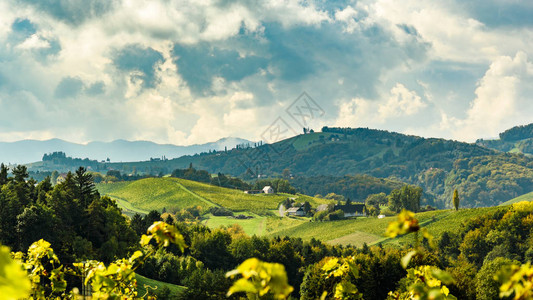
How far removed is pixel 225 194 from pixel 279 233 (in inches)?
2227

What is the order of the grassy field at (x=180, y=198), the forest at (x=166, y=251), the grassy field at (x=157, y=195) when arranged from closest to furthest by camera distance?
the forest at (x=166, y=251)
the grassy field at (x=180, y=198)
the grassy field at (x=157, y=195)

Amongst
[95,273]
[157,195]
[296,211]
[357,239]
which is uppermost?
[95,273]

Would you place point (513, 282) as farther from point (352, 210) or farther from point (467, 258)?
point (352, 210)

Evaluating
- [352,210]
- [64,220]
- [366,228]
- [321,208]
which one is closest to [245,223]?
[321,208]

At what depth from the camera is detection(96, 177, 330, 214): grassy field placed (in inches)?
6467

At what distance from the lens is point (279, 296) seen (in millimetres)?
3209

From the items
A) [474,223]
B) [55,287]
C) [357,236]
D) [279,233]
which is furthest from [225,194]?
[55,287]

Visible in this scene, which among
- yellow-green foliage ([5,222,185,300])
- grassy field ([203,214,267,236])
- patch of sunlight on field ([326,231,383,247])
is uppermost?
yellow-green foliage ([5,222,185,300])

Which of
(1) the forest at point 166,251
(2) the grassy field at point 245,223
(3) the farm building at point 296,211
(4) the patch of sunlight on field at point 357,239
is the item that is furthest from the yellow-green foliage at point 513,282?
(3) the farm building at point 296,211

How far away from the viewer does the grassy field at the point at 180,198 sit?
16425 cm

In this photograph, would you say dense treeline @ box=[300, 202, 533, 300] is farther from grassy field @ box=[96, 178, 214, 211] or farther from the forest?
grassy field @ box=[96, 178, 214, 211]

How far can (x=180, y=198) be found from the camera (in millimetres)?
171625

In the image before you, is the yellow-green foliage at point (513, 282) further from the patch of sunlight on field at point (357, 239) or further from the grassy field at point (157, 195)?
the grassy field at point (157, 195)

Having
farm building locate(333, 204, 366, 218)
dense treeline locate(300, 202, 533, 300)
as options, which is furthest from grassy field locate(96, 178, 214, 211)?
dense treeline locate(300, 202, 533, 300)
